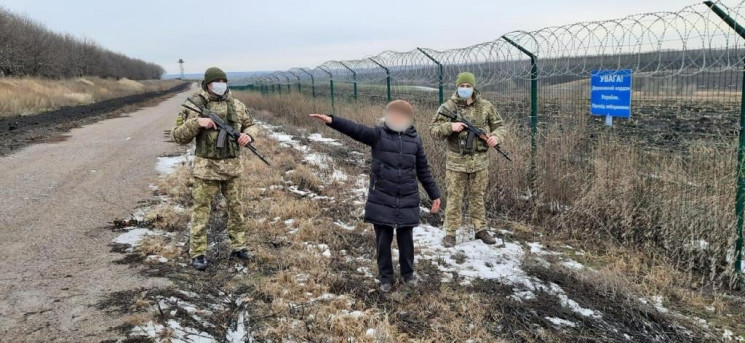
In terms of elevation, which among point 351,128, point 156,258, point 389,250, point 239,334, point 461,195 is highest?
point 351,128

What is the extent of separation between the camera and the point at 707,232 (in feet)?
14.0

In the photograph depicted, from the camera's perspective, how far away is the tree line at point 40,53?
3077 cm

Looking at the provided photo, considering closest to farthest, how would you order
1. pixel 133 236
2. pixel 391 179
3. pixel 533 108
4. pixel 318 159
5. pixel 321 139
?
pixel 391 179 < pixel 133 236 < pixel 533 108 < pixel 318 159 < pixel 321 139

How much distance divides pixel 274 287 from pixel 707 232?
3.59 m

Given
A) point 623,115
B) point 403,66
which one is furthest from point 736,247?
point 403,66

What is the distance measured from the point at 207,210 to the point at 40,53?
129 feet

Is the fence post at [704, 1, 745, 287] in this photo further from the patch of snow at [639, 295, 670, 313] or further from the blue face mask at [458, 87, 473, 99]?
the blue face mask at [458, 87, 473, 99]

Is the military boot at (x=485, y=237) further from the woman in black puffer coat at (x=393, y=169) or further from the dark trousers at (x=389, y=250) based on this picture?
the woman in black puffer coat at (x=393, y=169)

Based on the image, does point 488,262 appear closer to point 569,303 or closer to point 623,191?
point 569,303

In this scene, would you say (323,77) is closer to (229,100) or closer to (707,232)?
(229,100)

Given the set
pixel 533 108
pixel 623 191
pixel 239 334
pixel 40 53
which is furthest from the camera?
pixel 40 53

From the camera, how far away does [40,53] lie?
117 feet

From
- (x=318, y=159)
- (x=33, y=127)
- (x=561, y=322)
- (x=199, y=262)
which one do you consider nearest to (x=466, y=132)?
(x=561, y=322)

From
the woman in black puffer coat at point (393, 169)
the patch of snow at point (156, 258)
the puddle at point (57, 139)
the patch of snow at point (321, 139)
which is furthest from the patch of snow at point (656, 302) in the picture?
the puddle at point (57, 139)
